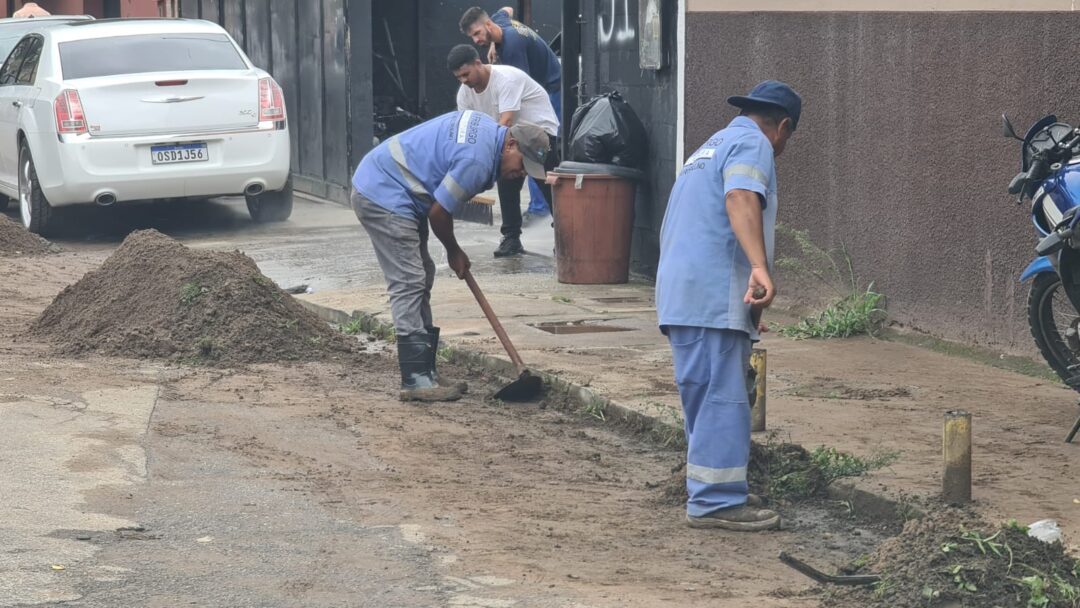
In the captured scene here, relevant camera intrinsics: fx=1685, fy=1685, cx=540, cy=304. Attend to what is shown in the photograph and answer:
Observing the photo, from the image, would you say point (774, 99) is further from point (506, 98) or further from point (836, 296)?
point (506, 98)

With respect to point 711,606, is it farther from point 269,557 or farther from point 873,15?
point 873,15

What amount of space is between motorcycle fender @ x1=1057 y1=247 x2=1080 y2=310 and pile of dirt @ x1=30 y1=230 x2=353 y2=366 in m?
4.13

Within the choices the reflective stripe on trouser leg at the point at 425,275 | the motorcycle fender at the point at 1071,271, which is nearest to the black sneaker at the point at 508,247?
the reflective stripe on trouser leg at the point at 425,275

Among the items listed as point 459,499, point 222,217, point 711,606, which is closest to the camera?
point 711,606

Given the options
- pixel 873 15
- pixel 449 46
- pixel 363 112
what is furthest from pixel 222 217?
pixel 873 15

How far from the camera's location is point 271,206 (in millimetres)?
15648

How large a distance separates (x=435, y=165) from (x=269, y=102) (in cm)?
679

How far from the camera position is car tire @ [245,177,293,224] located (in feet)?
51.0

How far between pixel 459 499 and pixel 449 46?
16313mm

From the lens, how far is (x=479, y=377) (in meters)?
8.93

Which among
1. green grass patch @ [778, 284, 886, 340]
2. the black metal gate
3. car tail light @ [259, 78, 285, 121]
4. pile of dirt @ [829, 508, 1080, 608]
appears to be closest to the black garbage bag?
green grass patch @ [778, 284, 886, 340]

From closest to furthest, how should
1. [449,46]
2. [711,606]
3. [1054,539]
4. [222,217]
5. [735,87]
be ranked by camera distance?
[711,606]
[1054,539]
[735,87]
[222,217]
[449,46]

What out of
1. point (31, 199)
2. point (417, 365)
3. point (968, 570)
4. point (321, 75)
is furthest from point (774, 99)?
point (321, 75)

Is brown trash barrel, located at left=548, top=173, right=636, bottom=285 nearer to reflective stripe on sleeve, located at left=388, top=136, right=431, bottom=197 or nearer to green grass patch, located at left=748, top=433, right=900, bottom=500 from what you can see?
reflective stripe on sleeve, located at left=388, top=136, right=431, bottom=197
